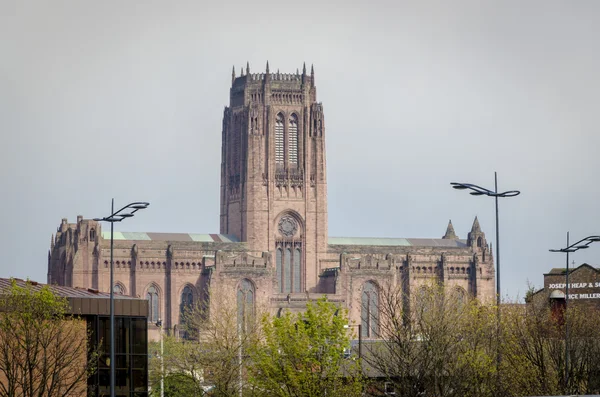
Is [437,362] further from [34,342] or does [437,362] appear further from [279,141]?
[279,141]

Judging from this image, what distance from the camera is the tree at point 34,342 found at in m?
65.2

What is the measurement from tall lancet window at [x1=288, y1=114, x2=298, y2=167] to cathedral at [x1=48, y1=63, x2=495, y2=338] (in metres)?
0.13

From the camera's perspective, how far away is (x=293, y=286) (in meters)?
187

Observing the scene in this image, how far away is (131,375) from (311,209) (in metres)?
111

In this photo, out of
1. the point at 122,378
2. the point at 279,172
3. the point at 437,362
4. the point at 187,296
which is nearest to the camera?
the point at 437,362

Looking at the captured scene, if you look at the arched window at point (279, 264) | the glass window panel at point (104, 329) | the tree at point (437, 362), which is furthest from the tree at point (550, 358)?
the arched window at point (279, 264)

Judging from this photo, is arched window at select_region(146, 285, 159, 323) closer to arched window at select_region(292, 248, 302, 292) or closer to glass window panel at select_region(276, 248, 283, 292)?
glass window panel at select_region(276, 248, 283, 292)

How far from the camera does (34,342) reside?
66.4 m

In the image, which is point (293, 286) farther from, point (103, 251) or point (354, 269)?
point (103, 251)

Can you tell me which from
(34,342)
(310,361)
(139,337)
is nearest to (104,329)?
(139,337)

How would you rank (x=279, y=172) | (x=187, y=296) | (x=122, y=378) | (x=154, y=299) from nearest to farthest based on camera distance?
(x=122, y=378) → (x=154, y=299) → (x=187, y=296) → (x=279, y=172)

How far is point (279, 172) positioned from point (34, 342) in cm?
12354

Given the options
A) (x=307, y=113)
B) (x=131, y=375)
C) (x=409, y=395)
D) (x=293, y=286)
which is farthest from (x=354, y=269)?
(x=409, y=395)

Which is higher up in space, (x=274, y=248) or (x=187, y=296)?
(x=274, y=248)
